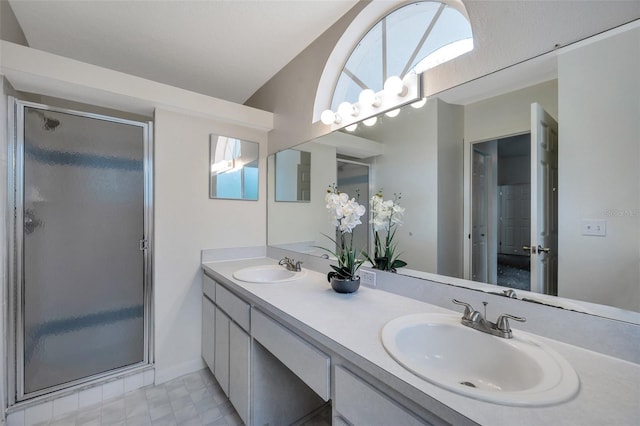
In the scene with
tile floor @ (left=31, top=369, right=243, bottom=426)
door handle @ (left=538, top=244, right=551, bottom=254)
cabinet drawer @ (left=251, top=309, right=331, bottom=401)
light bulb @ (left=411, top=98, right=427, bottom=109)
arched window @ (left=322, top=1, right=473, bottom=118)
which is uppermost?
arched window @ (left=322, top=1, right=473, bottom=118)

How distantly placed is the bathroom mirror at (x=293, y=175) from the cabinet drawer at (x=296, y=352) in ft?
3.77

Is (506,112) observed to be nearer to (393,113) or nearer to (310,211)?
(393,113)

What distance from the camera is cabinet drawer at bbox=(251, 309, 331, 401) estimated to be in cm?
94

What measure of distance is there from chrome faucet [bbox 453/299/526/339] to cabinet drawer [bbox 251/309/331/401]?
537 millimetres

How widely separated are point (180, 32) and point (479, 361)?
2476 mm

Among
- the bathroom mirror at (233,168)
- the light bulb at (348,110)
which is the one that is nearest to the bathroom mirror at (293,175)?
the bathroom mirror at (233,168)

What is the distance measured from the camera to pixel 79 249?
1.75m

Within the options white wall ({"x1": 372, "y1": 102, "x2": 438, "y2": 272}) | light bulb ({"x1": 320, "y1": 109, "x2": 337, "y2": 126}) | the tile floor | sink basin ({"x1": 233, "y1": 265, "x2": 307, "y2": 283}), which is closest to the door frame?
white wall ({"x1": 372, "y1": 102, "x2": 438, "y2": 272})

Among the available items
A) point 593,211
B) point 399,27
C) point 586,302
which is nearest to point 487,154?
point 593,211

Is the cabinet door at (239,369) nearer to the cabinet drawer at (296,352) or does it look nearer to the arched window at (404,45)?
the cabinet drawer at (296,352)

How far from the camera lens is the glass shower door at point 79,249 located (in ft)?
5.29

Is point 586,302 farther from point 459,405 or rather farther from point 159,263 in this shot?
point 159,263

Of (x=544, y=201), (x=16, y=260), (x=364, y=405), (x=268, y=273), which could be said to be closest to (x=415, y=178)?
(x=544, y=201)

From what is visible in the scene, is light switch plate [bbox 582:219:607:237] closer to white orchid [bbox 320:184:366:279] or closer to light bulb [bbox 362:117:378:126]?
white orchid [bbox 320:184:366:279]
